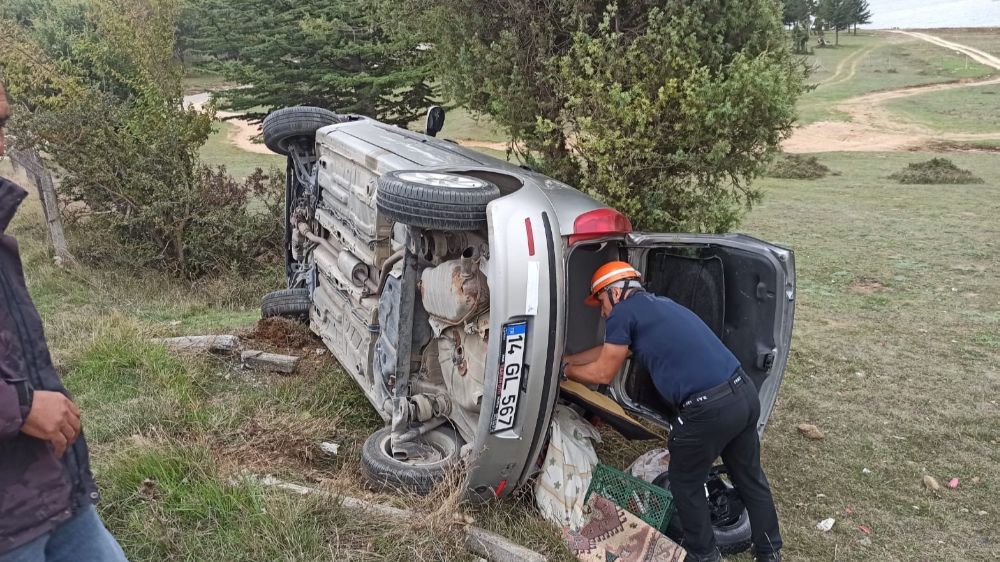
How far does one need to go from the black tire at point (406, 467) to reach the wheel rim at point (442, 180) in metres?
1.40

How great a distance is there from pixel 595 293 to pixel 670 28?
7.22ft

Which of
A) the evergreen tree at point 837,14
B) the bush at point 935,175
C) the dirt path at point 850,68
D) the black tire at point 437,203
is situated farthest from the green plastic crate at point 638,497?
the evergreen tree at point 837,14

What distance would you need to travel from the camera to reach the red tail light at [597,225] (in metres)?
3.70

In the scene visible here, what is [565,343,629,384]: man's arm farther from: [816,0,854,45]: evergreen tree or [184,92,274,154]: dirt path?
[816,0,854,45]: evergreen tree

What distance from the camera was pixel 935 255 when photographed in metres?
9.62

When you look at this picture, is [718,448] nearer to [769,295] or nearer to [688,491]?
[688,491]

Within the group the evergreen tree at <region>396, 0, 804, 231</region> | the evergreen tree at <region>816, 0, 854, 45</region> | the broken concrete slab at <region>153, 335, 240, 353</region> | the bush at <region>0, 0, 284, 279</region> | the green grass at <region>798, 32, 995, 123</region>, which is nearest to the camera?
the evergreen tree at <region>396, 0, 804, 231</region>

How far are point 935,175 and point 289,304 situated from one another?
15871 millimetres

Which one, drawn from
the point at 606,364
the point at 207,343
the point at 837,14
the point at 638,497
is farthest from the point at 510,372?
the point at 837,14

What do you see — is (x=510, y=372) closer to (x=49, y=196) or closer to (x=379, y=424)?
(x=379, y=424)

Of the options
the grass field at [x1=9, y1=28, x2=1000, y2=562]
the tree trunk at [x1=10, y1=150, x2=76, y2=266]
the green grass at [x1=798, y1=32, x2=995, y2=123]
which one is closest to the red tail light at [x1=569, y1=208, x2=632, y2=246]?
the grass field at [x1=9, y1=28, x2=1000, y2=562]

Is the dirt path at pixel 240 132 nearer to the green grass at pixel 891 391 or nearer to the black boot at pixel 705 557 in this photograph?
the green grass at pixel 891 391

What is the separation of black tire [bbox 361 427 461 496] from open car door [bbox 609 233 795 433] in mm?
987

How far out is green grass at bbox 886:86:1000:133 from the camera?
99.6 ft
